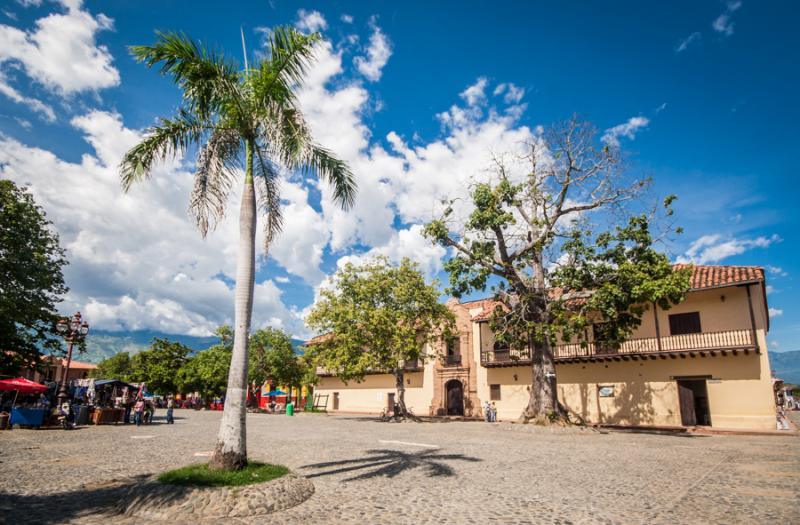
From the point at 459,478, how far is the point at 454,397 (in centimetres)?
2472

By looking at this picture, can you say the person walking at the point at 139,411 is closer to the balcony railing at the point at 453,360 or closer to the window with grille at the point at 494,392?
the balcony railing at the point at 453,360

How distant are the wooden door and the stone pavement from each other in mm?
7234

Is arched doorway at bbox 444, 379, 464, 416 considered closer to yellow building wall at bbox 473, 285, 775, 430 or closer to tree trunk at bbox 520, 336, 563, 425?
yellow building wall at bbox 473, 285, 775, 430

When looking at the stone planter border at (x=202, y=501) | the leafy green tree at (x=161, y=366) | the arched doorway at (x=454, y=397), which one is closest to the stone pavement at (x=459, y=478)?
the stone planter border at (x=202, y=501)

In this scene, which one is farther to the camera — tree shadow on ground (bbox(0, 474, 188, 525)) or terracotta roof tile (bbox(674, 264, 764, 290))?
terracotta roof tile (bbox(674, 264, 764, 290))

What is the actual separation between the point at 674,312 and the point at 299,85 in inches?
897

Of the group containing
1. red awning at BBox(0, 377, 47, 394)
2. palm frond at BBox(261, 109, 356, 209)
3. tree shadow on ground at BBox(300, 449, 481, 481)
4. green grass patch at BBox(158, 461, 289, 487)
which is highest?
palm frond at BBox(261, 109, 356, 209)

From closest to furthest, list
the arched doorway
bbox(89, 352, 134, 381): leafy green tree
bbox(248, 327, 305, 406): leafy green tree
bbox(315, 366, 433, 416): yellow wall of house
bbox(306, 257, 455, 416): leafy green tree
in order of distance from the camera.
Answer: bbox(306, 257, 455, 416): leafy green tree
the arched doorway
bbox(315, 366, 433, 416): yellow wall of house
bbox(248, 327, 305, 406): leafy green tree
bbox(89, 352, 134, 381): leafy green tree

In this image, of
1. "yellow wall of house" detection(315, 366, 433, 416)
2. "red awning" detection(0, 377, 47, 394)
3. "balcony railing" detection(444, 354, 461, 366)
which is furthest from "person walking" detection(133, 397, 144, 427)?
"balcony railing" detection(444, 354, 461, 366)

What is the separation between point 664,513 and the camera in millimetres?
6117

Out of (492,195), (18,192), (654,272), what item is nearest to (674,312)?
(654,272)

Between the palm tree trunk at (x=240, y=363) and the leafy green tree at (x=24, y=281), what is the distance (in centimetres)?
1645

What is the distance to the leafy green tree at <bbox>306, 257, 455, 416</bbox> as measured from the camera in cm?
2511

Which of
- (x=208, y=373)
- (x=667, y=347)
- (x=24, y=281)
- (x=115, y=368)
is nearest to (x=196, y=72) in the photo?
(x=24, y=281)
